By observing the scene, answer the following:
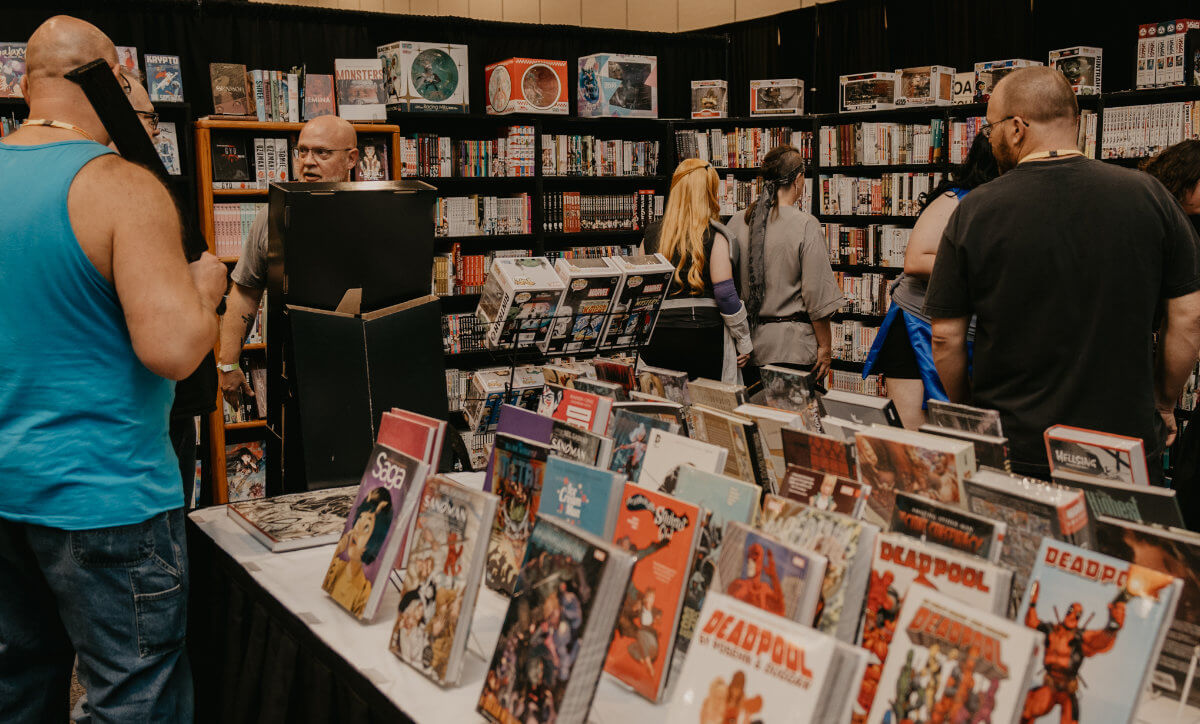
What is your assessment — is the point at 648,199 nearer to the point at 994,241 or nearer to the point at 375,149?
the point at 375,149

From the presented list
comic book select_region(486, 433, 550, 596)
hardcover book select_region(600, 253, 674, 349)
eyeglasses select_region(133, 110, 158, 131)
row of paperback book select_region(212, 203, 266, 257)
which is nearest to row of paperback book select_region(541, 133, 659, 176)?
row of paperback book select_region(212, 203, 266, 257)

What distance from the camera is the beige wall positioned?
786cm

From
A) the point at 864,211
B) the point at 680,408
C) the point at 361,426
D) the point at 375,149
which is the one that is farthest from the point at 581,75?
the point at 680,408

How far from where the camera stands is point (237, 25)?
5.27 m

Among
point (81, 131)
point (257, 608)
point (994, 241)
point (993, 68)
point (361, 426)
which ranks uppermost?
point (993, 68)

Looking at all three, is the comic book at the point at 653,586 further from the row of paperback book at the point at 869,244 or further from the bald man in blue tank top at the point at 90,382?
the row of paperback book at the point at 869,244

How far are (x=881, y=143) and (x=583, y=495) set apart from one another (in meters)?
5.20

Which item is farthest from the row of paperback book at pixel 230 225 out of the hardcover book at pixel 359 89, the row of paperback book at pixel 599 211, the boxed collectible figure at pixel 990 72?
the boxed collectible figure at pixel 990 72

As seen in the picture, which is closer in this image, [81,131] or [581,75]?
[81,131]

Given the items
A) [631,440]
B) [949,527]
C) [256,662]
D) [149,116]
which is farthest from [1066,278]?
[149,116]

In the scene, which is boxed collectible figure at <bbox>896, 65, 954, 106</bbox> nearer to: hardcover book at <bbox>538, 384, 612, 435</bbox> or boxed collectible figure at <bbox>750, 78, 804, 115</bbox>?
boxed collectible figure at <bbox>750, 78, 804, 115</bbox>

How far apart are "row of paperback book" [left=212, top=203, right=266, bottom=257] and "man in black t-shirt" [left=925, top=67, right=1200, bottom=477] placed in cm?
364

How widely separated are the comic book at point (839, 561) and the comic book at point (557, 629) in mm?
245

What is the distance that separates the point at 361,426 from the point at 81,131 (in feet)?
3.56
